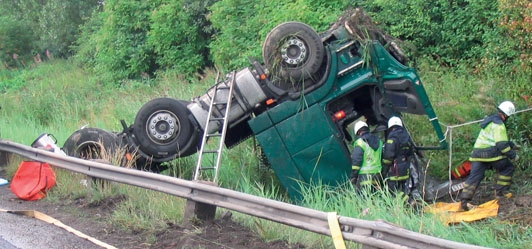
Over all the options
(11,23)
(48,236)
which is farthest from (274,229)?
(11,23)

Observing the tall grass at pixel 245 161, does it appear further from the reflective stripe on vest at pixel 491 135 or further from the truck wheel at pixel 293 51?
the truck wheel at pixel 293 51

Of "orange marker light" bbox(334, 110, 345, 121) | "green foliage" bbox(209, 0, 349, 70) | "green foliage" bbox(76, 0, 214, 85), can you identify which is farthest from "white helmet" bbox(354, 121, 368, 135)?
"green foliage" bbox(76, 0, 214, 85)

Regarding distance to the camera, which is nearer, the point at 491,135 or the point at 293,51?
the point at 491,135

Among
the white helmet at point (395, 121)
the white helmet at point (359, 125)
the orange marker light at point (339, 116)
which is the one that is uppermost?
the orange marker light at point (339, 116)

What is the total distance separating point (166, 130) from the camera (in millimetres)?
9125

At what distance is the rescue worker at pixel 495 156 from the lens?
823 cm

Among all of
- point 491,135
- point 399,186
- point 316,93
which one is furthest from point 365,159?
point 491,135

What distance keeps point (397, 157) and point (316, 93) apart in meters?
1.30

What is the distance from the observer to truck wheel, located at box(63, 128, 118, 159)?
9.48 m

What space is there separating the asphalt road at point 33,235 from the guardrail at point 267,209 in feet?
3.19

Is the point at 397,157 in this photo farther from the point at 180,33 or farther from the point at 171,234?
the point at 180,33

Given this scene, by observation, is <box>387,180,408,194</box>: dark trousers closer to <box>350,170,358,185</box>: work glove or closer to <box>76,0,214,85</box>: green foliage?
<box>350,170,358,185</box>: work glove

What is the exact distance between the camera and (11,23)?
89.9ft

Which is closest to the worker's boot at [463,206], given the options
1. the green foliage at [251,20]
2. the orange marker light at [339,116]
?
the orange marker light at [339,116]
